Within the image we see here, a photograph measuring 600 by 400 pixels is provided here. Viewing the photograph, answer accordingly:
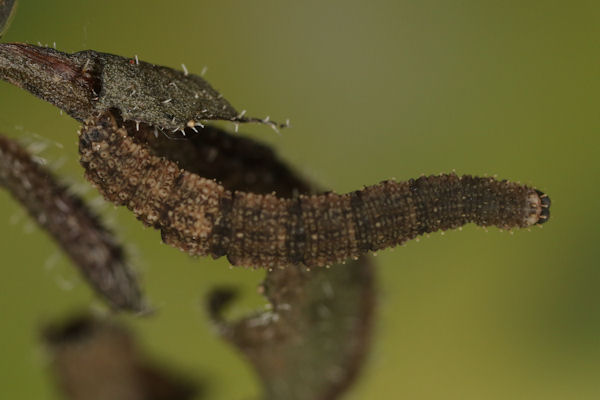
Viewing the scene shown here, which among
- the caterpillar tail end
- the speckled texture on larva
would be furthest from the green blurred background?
the caterpillar tail end

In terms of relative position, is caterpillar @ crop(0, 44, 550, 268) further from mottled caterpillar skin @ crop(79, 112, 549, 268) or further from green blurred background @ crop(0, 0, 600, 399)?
green blurred background @ crop(0, 0, 600, 399)

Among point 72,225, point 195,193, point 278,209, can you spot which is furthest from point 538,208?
point 72,225

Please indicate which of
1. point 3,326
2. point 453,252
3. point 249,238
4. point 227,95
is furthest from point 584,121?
point 3,326

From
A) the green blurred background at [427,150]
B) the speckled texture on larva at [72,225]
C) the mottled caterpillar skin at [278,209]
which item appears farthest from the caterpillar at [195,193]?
the green blurred background at [427,150]

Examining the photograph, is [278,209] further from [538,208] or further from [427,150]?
[427,150]

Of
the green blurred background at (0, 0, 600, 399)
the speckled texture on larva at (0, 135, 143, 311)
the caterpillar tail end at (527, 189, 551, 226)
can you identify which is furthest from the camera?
the green blurred background at (0, 0, 600, 399)

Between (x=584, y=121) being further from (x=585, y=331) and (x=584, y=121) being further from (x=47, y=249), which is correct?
(x=47, y=249)

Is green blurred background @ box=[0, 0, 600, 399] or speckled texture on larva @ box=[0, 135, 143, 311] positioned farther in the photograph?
green blurred background @ box=[0, 0, 600, 399]
